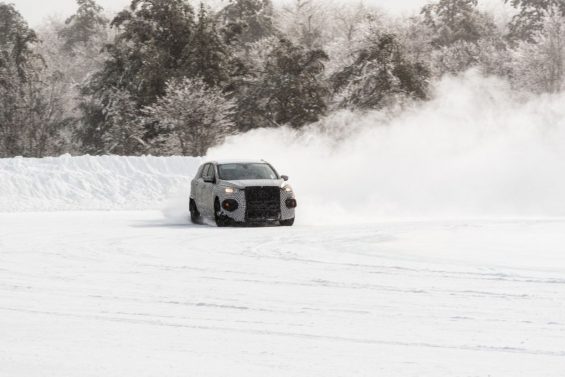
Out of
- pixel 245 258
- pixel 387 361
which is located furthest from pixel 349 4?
pixel 387 361

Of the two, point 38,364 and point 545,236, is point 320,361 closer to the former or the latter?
point 38,364

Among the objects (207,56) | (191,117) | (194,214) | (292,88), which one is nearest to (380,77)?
(292,88)

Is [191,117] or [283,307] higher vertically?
[191,117]

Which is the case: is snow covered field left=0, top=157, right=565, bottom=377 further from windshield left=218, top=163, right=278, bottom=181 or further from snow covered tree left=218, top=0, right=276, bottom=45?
snow covered tree left=218, top=0, right=276, bottom=45

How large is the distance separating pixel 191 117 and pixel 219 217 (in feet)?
106

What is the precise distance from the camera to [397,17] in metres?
122

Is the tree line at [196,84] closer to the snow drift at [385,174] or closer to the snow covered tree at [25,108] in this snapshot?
the snow covered tree at [25,108]

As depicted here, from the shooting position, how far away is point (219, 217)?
78.8 ft

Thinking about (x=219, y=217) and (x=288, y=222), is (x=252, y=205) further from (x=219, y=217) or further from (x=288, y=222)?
(x=288, y=222)

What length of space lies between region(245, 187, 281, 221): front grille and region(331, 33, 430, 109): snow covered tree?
3734 cm

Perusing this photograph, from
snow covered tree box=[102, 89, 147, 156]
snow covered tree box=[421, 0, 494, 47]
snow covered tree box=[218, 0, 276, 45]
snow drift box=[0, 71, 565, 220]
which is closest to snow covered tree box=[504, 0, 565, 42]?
snow covered tree box=[421, 0, 494, 47]

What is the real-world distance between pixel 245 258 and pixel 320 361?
8222 millimetres

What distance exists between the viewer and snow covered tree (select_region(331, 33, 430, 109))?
204 ft

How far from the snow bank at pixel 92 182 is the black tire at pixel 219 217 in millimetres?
11816
